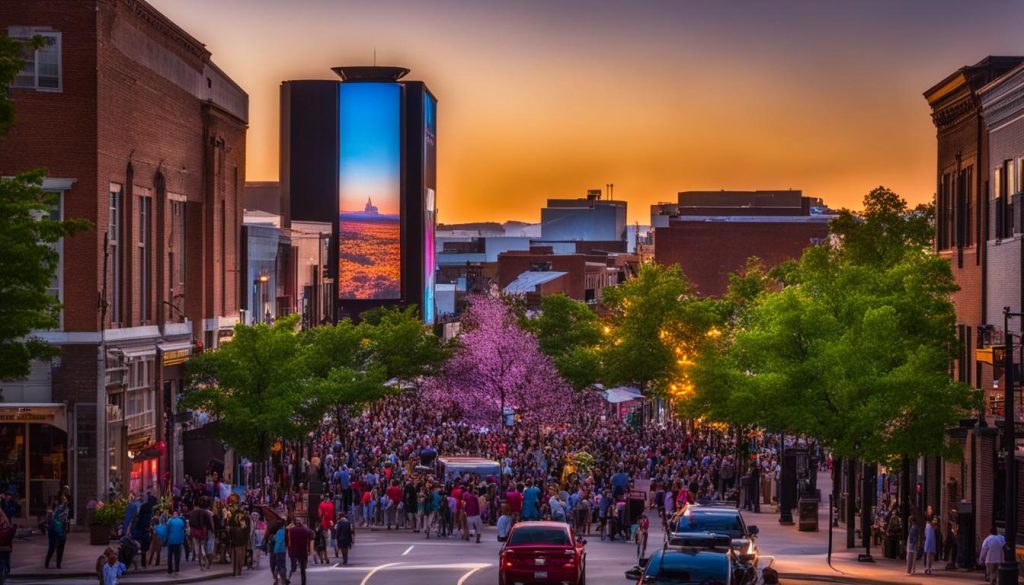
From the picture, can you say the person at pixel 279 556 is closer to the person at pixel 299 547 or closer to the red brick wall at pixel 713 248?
the person at pixel 299 547

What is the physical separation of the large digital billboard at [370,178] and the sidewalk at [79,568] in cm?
14249

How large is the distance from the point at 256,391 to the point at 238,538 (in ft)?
61.8

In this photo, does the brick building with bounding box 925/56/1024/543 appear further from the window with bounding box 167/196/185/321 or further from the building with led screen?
the building with led screen

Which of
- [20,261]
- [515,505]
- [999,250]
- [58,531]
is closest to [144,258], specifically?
[515,505]

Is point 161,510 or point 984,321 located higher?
point 984,321

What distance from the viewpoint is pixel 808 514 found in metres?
53.8

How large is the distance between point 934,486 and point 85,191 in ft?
87.7

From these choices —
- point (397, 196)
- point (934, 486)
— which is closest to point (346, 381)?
→ point (934, 486)

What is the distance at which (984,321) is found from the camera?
4766 cm

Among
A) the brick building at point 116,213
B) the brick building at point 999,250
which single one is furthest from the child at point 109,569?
the brick building at point 999,250

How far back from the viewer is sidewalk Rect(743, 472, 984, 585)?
41.1 m

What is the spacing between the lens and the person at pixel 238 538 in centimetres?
3972

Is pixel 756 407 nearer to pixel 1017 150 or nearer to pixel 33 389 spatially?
pixel 1017 150

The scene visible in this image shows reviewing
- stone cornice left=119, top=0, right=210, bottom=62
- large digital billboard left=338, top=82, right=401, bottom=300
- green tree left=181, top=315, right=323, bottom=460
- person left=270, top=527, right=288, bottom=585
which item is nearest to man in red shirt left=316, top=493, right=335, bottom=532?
person left=270, top=527, right=288, bottom=585
